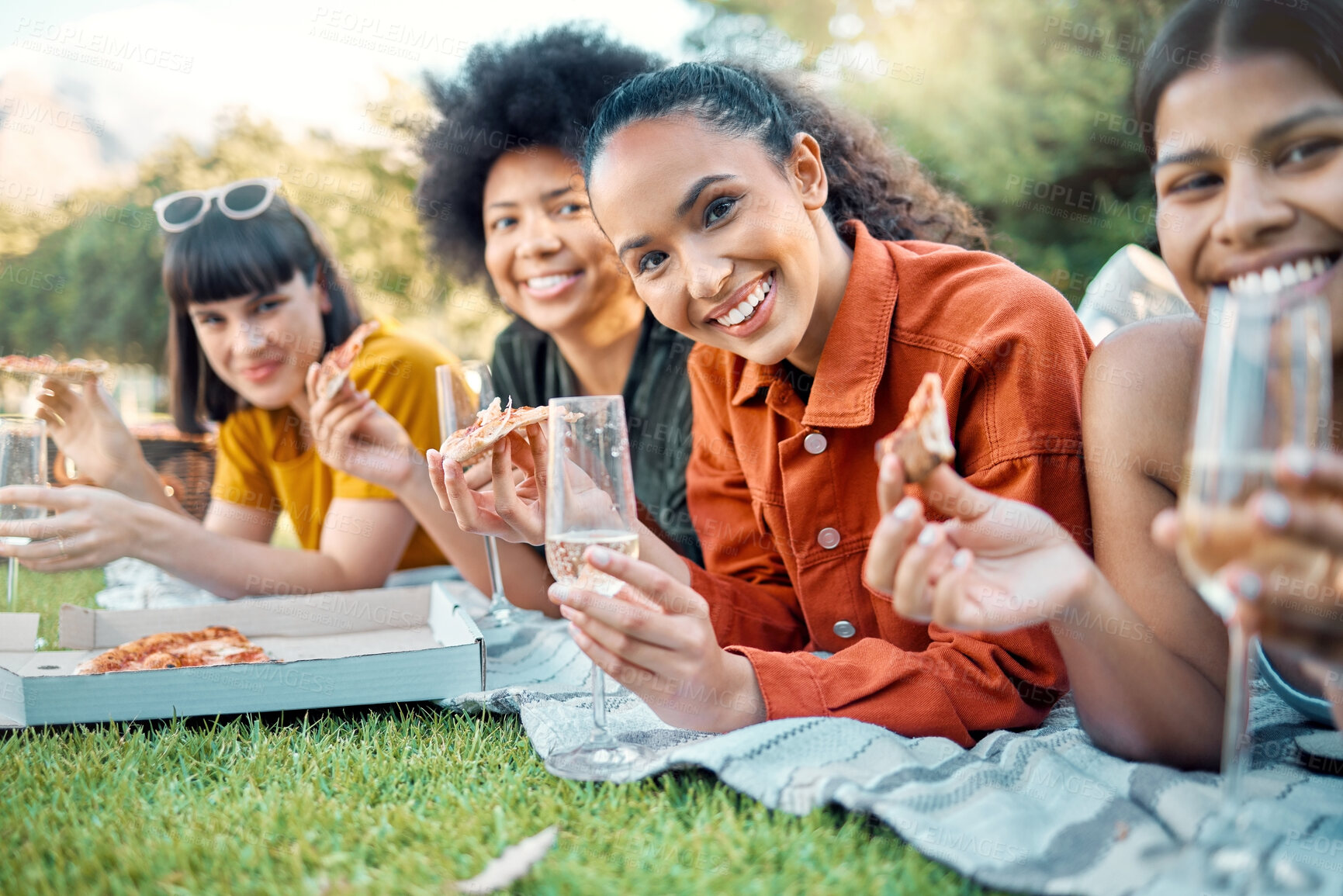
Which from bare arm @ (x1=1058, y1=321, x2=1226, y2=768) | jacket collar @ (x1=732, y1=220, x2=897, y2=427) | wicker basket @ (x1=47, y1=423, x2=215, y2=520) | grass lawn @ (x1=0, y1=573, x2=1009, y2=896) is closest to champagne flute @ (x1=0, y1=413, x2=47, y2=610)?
grass lawn @ (x1=0, y1=573, x2=1009, y2=896)

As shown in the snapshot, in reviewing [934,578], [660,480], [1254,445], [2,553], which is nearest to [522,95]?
[660,480]

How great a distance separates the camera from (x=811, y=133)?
3160mm

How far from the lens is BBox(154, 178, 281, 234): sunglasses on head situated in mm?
4254

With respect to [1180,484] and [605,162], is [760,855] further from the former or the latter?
→ [605,162]

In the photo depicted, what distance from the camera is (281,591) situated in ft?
13.0

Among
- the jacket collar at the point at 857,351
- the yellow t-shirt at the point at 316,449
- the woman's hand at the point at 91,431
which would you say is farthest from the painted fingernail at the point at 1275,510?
the woman's hand at the point at 91,431

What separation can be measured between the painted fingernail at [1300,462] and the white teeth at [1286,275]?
1.89 ft

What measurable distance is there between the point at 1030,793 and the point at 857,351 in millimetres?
1123

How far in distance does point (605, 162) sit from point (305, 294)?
2.33 m

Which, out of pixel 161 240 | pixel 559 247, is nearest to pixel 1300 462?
pixel 559 247

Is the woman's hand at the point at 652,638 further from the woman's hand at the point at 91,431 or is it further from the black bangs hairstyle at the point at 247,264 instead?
the woman's hand at the point at 91,431

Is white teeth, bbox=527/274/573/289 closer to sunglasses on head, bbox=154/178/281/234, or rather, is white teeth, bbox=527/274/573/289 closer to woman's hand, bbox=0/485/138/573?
sunglasses on head, bbox=154/178/281/234

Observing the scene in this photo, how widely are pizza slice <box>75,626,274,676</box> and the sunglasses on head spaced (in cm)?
199

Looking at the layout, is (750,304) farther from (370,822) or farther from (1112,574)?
(370,822)
